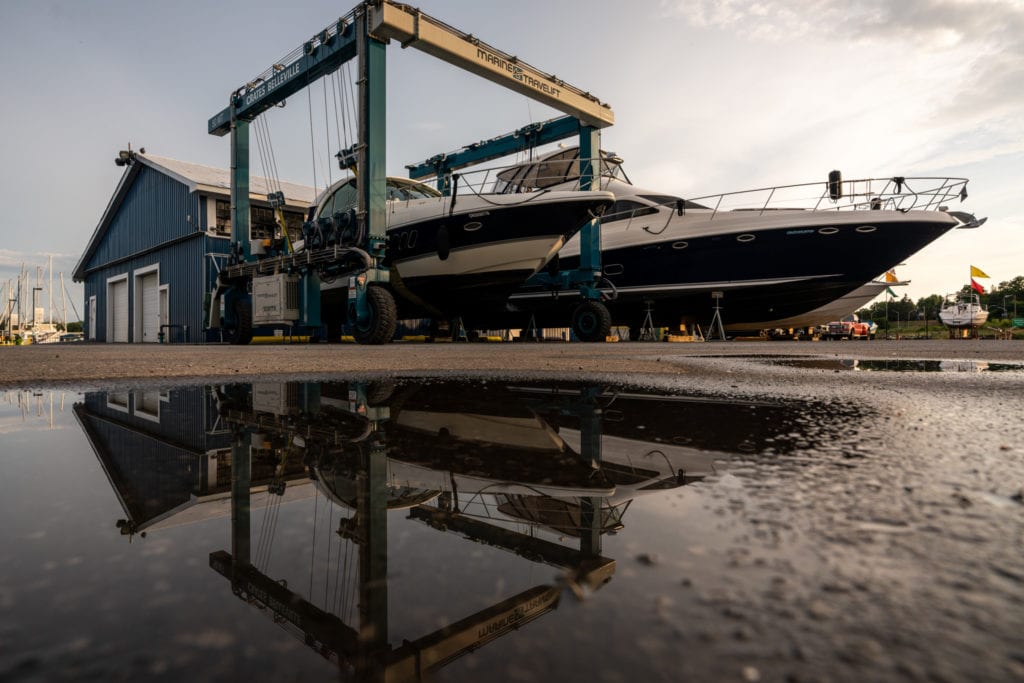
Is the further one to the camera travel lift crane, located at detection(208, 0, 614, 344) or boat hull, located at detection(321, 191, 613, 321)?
boat hull, located at detection(321, 191, 613, 321)

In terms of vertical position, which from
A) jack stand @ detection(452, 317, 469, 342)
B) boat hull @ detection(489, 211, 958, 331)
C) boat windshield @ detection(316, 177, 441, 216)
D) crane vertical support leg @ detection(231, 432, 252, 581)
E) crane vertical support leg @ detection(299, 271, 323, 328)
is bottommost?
crane vertical support leg @ detection(231, 432, 252, 581)

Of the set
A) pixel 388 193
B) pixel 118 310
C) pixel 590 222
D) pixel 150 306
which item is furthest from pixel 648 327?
pixel 118 310

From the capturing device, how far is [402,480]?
3.57ft

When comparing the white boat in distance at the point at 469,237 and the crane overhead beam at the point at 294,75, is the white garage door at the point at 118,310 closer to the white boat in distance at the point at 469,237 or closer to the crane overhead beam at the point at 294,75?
the crane overhead beam at the point at 294,75

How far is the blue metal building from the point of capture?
17625mm

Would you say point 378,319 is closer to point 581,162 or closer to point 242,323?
point 242,323

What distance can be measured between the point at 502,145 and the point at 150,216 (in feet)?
49.2

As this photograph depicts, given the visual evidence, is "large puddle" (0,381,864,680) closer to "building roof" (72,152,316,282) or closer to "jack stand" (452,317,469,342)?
"jack stand" (452,317,469,342)

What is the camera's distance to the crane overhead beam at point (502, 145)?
1266 centimetres

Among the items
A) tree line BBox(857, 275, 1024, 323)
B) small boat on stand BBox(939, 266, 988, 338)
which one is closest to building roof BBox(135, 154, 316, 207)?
small boat on stand BBox(939, 266, 988, 338)

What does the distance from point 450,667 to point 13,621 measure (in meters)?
0.44

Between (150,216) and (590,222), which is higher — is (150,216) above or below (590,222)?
above

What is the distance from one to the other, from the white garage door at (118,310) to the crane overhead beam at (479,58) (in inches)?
784

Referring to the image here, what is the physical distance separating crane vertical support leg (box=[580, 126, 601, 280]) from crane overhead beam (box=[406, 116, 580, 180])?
32cm
